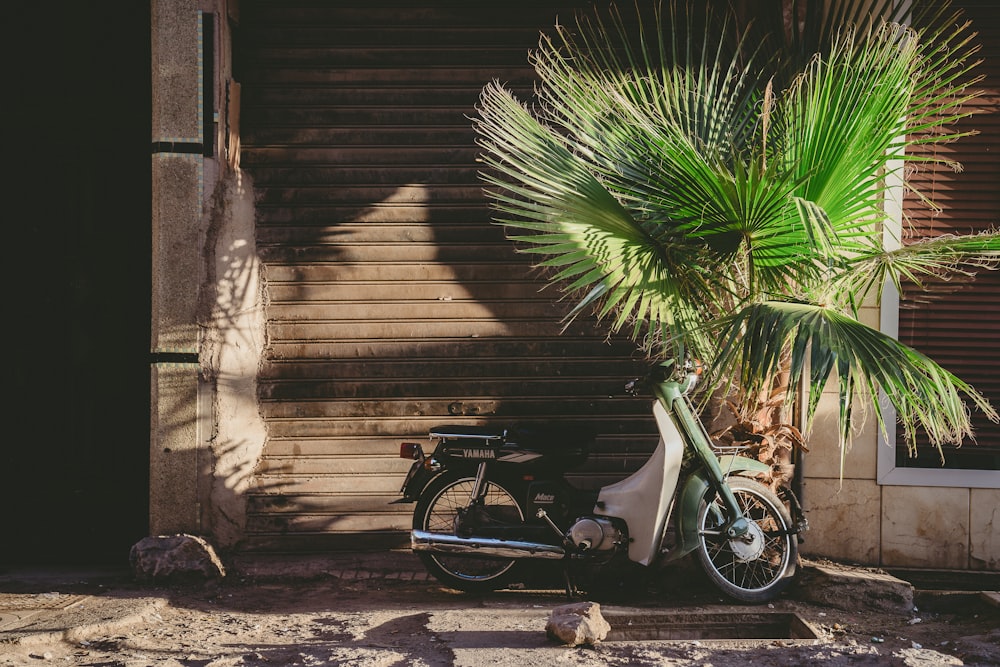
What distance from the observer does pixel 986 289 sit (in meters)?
5.25

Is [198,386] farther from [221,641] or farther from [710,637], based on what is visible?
[710,637]

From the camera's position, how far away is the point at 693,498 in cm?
443

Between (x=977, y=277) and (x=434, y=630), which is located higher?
(x=977, y=277)

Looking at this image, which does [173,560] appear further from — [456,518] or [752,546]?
[752,546]

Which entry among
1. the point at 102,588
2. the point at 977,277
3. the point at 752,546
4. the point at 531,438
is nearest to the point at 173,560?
the point at 102,588

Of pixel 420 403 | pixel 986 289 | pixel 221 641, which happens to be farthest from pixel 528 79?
pixel 221 641

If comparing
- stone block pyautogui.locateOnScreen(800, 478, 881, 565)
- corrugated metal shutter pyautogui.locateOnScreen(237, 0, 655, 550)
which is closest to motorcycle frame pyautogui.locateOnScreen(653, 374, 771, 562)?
corrugated metal shutter pyautogui.locateOnScreen(237, 0, 655, 550)

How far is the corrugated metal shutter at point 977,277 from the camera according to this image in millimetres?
5230

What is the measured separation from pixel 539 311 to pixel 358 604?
2.06 m

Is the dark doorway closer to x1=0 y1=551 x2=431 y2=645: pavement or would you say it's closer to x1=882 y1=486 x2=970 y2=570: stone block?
x1=0 y1=551 x2=431 y2=645: pavement

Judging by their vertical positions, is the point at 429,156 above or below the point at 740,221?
above

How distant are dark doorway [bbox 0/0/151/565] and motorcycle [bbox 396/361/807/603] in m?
2.09

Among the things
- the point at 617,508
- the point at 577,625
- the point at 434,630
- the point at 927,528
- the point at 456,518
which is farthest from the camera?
the point at 927,528

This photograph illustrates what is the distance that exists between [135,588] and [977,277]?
17.6 ft
